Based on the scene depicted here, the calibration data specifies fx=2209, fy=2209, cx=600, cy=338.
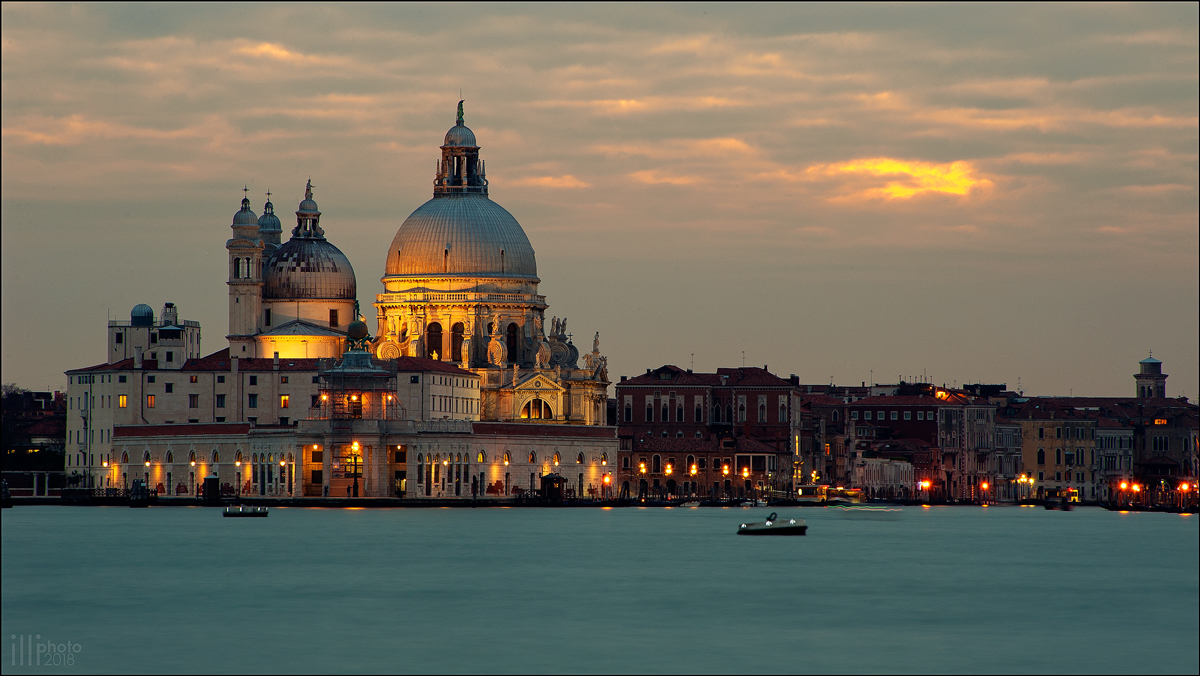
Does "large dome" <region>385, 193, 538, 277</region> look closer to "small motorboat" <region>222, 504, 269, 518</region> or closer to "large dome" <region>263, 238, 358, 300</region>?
"large dome" <region>263, 238, 358, 300</region>

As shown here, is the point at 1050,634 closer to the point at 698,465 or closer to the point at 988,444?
the point at 698,465

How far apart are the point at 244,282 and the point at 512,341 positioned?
16.5 meters

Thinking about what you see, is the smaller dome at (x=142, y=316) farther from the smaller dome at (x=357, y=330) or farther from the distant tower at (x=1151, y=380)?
the distant tower at (x=1151, y=380)

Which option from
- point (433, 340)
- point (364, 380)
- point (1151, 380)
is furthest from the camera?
point (1151, 380)

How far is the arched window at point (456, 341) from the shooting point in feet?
420

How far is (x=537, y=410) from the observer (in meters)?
126

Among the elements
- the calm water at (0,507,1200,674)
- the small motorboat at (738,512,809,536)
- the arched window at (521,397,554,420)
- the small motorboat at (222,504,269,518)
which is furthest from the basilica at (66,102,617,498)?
the small motorboat at (738,512,809,536)

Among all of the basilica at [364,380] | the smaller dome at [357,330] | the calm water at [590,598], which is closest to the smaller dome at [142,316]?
the basilica at [364,380]

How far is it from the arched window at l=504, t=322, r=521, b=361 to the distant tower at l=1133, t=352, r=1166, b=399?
83.2m

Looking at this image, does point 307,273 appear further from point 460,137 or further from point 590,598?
point 590,598

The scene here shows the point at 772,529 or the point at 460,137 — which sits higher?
the point at 460,137

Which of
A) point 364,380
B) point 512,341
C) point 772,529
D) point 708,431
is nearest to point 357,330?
point 364,380

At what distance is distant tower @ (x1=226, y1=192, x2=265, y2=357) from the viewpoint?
12288cm

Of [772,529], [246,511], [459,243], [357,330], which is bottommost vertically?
[772,529]
